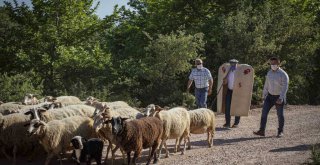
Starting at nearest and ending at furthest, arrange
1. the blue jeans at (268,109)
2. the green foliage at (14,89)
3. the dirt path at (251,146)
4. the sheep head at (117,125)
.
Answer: the sheep head at (117,125) < the dirt path at (251,146) < the blue jeans at (268,109) < the green foliage at (14,89)

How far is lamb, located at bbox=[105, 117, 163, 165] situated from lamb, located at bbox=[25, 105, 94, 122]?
2264 mm

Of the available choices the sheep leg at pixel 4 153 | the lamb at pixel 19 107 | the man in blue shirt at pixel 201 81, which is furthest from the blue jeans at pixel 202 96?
the sheep leg at pixel 4 153

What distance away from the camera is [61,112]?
39.7 feet

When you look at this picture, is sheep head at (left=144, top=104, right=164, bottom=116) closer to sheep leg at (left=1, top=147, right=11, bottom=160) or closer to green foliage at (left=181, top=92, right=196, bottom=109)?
sheep leg at (left=1, top=147, right=11, bottom=160)

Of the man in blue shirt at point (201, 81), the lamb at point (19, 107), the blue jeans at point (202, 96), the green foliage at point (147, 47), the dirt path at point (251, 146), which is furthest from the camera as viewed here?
the green foliage at point (147, 47)

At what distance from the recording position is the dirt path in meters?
10.5

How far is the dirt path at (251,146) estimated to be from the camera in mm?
10531

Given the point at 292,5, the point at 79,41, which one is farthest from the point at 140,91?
the point at 292,5

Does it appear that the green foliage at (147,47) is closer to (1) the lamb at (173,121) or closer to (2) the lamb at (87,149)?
(1) the lamb at (173,121)

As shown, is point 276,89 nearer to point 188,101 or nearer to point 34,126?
point 34,126

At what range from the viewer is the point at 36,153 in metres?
11.8

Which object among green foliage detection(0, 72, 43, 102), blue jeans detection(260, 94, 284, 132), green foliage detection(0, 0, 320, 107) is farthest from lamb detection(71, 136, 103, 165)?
green foliage detection(0, 0, 320, 107)

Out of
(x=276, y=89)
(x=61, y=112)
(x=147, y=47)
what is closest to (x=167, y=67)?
(x=147, y=47)

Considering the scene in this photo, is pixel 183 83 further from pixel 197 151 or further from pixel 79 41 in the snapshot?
pixel 197 151
